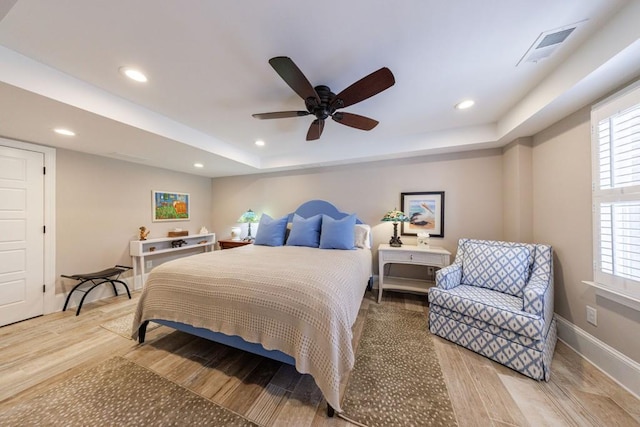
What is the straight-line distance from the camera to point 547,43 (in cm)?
146

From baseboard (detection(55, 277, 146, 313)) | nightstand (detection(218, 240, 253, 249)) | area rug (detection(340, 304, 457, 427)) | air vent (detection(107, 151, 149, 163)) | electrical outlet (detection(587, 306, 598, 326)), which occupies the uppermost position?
air vent (detection(107, 151, 149, 163))

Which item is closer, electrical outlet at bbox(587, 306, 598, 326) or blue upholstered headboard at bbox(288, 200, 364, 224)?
electrical outlet at bbox(587, 306, 598, 326)

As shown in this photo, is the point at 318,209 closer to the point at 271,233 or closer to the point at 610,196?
the point at 271,233

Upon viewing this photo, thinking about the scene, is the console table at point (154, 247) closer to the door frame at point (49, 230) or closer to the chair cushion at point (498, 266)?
the door frame at point (49, 230)

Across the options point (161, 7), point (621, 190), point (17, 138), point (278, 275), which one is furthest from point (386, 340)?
point (17, 138)

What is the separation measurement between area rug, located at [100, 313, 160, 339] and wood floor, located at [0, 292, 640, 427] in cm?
9

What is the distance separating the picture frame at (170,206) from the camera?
396 centimetres

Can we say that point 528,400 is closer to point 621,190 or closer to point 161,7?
point 621,190

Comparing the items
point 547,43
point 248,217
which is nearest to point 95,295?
point 248,217

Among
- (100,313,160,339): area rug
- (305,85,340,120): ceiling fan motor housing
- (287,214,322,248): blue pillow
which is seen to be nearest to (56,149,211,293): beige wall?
(100,313,160,339): area rug

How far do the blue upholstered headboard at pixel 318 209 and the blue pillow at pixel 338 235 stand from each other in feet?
2.28

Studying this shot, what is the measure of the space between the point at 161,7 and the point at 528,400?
3.34m

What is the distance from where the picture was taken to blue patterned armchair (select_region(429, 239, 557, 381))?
163cm

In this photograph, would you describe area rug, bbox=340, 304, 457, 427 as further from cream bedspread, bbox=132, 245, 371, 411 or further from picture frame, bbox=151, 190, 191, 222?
picture frame, bbox=151, 190, 191, 222
